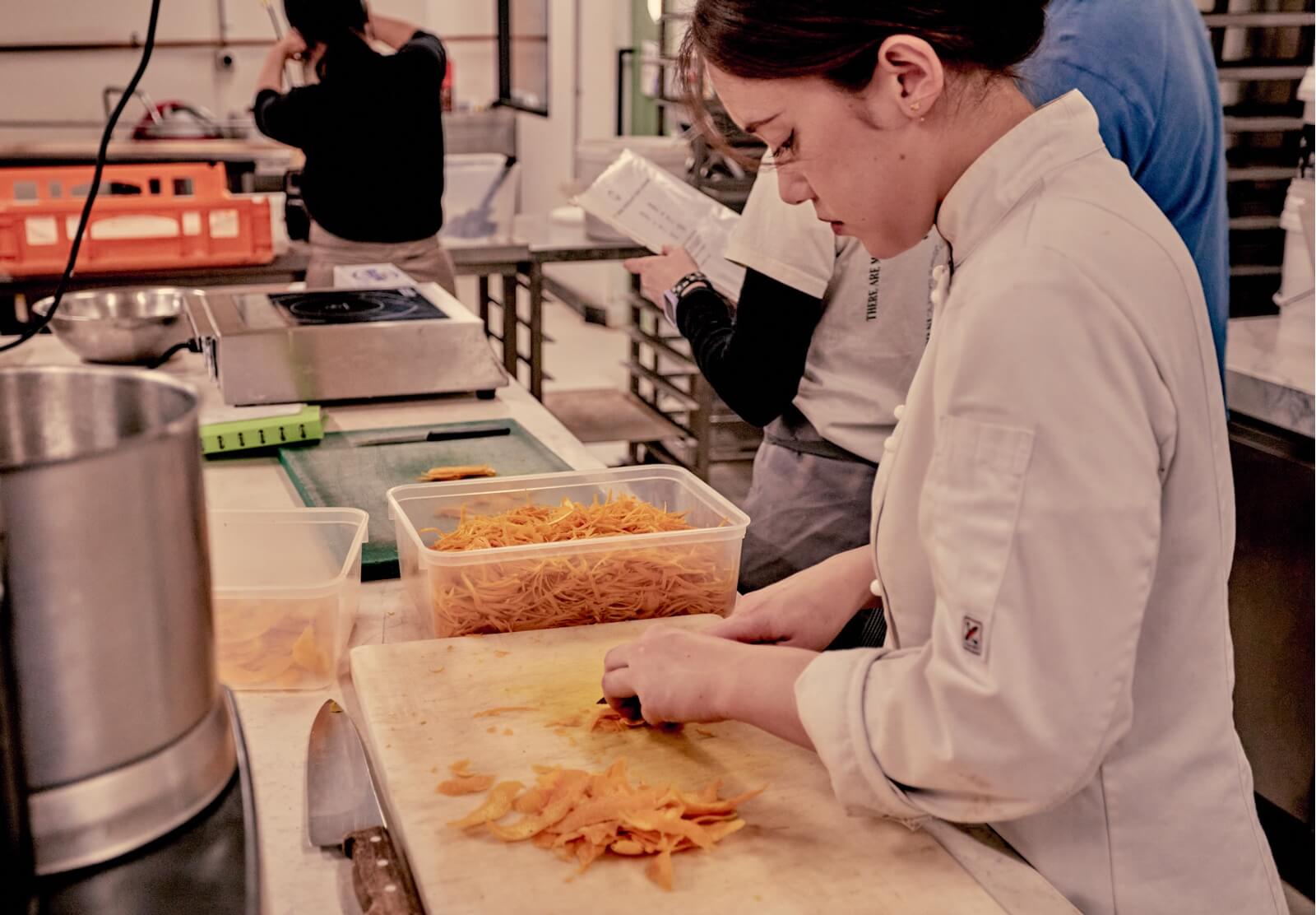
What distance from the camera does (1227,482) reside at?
3.11ft

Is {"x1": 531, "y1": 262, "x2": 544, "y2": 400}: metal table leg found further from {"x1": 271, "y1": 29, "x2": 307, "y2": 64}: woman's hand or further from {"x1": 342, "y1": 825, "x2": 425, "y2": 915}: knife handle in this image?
{"x1": 342, "y1": 825, "x2": 425, "y2": 915}: knife handle

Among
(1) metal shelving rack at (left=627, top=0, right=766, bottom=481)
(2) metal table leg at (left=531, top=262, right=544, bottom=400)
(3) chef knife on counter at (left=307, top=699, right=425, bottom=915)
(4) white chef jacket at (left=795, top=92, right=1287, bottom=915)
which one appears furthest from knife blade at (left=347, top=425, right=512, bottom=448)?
(2) metal table leg at (left=531, top=262, right=544, bottom=400)

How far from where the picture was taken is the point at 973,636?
2.72 feet

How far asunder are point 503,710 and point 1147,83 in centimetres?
126

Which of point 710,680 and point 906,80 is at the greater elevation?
point 906,80

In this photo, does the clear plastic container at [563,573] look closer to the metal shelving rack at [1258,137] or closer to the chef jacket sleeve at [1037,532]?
the chef jacket sleeve at [1037,532]

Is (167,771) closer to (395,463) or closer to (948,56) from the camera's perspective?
(948,56)

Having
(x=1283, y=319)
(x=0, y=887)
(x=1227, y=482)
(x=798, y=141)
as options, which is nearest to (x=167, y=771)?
(x=0, y=887)

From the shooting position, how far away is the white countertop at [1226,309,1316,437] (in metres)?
2.33

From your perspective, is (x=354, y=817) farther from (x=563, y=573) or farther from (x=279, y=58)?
(x=279, y=58)

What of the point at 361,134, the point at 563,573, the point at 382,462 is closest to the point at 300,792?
the point at 563,573

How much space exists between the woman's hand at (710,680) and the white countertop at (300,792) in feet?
0.54

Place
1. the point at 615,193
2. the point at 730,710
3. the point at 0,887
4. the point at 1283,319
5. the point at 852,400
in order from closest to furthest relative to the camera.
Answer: the point at 0,887 < the point at 730,710 < the point at 852,400 < the point at 615,193 < the point at 1283,319

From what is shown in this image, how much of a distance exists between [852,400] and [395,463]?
71 centimetres
